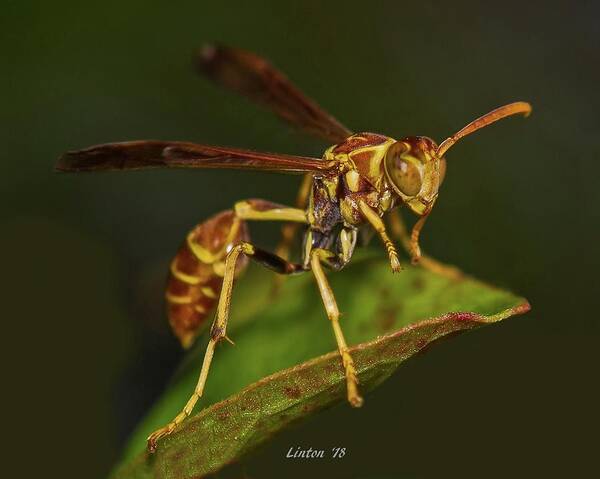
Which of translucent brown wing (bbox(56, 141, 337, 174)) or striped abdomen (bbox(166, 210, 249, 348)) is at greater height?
translucent brown wing (bbox(56, 141, 337, 174))

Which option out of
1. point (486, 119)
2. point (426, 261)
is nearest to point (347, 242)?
point (426, 261)

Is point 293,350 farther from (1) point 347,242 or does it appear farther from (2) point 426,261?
(2) point 426,261

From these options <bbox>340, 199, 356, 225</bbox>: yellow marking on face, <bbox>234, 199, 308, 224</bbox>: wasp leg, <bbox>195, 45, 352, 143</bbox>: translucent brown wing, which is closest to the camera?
<bbox>340, 199, 356, 225</bbox>: yellow marking on face

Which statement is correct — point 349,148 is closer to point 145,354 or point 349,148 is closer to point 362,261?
point 362,261

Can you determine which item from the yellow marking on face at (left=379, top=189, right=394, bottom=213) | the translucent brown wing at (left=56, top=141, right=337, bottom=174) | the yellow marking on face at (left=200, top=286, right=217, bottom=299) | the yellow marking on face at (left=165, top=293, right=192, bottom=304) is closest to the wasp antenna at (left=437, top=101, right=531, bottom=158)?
the yellow marking on face at (left=379, top=189, right=394, bottom=213)

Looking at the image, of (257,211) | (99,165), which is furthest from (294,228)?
(99,165)

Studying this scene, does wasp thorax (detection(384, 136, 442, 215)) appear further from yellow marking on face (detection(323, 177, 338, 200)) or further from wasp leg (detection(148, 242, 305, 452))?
wasp leg (detection(148, 242, 305, 452))
